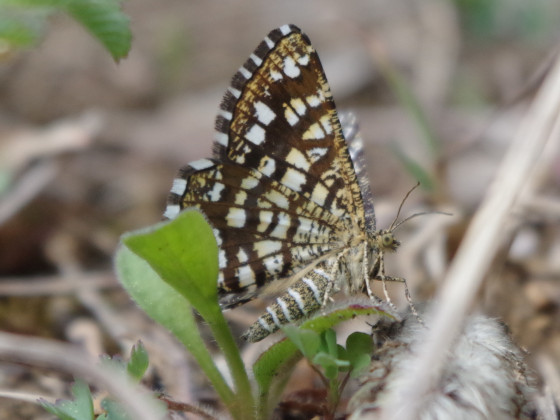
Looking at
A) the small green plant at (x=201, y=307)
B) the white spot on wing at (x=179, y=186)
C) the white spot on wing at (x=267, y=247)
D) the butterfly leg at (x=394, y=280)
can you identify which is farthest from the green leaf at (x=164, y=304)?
the butterfly leg at (x=394, y=280)

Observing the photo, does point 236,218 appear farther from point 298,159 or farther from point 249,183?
point 298,159

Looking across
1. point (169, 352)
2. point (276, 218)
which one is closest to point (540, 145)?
point (276, 218)

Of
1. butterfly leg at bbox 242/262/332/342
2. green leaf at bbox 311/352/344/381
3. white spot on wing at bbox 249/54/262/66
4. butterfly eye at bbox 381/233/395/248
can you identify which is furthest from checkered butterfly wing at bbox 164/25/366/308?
green leaf at bbox 311/352/344/381

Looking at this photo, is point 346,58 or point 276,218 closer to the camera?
point 276,218

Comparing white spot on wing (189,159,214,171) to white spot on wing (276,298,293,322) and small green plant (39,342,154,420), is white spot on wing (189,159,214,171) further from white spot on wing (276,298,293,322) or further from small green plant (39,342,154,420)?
small green plant (39,342,154,420)

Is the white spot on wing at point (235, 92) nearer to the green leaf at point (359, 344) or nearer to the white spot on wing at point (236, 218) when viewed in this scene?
the white spot on wing at point (236, 218)

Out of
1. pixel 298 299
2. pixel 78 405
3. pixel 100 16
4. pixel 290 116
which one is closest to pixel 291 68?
pixel 290 116

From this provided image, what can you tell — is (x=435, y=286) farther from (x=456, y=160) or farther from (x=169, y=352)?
(x=456, y=160)
